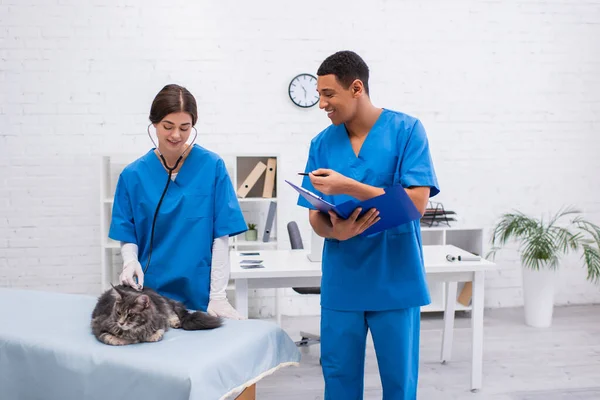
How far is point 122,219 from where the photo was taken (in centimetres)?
188

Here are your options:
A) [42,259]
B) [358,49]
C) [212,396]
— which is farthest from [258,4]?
[212,396]

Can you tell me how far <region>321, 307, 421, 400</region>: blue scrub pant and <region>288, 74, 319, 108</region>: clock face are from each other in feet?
8.77

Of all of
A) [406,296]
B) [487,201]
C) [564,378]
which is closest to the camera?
[406,296]

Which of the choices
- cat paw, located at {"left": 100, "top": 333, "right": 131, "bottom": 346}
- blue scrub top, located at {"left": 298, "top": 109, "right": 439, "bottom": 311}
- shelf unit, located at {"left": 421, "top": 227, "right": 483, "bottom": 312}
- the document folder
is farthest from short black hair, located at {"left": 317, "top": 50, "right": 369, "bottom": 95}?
shelf unit, located at {"left": 421, "top": 227, "right": 483, "bottom": 312}

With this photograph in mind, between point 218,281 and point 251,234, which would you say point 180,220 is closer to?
point 218,281

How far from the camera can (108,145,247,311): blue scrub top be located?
6.13 ft

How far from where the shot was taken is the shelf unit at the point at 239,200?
4008 millimetres

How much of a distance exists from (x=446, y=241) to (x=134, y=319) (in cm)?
335

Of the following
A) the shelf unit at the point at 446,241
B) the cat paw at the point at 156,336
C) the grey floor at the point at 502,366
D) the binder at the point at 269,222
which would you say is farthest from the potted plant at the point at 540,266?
the cat paw at the point at 156,336

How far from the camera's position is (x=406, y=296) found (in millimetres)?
1739

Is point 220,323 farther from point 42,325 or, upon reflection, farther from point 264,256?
point 264,256

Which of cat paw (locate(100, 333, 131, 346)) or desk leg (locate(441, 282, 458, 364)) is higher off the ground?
cat paw (locate(100, 333, 131, 346))

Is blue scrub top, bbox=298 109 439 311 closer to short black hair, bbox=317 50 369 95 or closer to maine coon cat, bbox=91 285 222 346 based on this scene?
short black hair, bbox=317 50 369 95

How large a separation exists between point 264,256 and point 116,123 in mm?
1746
